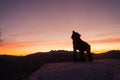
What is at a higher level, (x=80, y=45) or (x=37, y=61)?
(x=80, y=45)

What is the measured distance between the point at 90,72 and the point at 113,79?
8.49 feet

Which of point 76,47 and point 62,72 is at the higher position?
point 76,47

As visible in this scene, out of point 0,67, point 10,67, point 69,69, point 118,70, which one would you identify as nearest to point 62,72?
point 69,69

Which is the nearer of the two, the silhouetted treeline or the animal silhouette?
the animal silhouette

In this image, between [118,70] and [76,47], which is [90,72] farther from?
[76,47]

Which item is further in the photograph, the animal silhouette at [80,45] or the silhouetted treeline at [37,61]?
the silhouetted treeline at [37,61]

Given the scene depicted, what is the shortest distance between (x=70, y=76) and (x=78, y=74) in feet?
2.48

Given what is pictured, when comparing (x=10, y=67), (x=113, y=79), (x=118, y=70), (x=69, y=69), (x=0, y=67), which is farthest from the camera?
(x=0, y=67)

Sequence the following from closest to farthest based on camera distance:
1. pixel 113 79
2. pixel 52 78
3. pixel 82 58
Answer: pixel 113 79
pixel 52 78
pixel 82 58

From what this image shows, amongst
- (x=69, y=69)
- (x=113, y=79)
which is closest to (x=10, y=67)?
(x=69, y=69)

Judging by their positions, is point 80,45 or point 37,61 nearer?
point 80,45

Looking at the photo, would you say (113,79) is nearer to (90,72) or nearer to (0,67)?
(90,72)

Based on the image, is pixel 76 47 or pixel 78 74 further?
pixel 76 47

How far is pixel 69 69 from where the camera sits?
68.0 ft
